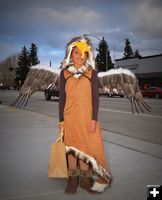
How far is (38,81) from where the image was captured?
5.15 meters

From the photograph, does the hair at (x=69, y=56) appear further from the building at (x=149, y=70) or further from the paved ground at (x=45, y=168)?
the building at (x=149, y=70)

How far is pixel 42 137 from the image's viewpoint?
9195 mm

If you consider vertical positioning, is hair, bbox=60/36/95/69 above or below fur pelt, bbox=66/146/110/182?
above

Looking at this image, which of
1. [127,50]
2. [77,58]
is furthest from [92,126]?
[127,50]

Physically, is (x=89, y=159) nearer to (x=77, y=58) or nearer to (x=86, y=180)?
(x=86, y=180)

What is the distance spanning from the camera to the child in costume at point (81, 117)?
4684 millimetres

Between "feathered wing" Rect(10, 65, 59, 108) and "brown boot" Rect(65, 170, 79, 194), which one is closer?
"brown boot" Rect(65, 170, 79, 194)

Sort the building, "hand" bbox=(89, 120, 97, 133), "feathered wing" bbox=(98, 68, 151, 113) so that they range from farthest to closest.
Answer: the building → "feathered wing" bbox=(98, 68, 151, 113) → "hand" bbox=(89, 120, 97, 133)

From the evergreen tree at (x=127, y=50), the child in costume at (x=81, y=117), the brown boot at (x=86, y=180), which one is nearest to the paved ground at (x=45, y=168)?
the brown boot at (x=86, y=180)

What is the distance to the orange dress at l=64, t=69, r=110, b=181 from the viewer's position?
15.4 ft

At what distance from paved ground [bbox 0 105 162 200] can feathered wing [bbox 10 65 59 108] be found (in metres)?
1.13

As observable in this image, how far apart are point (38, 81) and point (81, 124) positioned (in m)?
0.93

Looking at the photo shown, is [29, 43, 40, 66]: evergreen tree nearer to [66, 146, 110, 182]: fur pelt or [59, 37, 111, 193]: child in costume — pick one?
[59, 37, 111, 193]: child in costume

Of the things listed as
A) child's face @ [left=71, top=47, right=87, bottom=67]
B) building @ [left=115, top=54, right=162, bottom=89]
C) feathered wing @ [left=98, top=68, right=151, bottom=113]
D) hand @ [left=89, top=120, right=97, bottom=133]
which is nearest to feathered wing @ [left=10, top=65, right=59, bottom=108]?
child's face @ [left=71, top=47, right=87, bottom=67]
